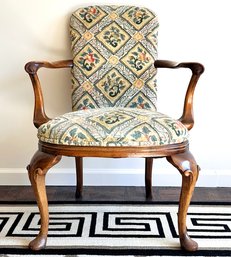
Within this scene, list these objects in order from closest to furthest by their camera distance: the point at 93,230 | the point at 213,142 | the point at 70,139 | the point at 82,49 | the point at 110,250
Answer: the point at 70,139
the point at 110,250
the point at 93,230
the point at 82,49
the point at 213,142

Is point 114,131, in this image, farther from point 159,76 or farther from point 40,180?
point 159,76

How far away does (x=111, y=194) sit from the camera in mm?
1735

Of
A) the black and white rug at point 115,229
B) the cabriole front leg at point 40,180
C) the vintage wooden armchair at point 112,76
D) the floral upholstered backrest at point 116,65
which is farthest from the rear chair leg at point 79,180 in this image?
the cabriole front leg at point 40,180

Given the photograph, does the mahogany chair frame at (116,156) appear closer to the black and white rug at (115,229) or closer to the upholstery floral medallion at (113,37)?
the black and white rug at (115,229)

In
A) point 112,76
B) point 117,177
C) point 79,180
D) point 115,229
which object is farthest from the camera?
point 117,177

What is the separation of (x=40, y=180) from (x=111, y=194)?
0.62 metres

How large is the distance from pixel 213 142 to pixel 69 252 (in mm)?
964

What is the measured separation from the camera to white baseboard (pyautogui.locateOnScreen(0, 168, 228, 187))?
1.83 metres

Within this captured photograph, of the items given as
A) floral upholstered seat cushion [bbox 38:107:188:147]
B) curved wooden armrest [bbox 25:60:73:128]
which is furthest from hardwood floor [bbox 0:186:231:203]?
floral upholstered seat cushion [bbox 38:107:188:147]

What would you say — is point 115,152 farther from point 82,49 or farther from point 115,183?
point 115,183

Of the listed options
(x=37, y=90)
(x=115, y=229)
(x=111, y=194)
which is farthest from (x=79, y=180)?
(x=37, y=90)

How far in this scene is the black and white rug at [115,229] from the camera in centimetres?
121

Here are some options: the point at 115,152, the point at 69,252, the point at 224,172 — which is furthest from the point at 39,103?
the point at 224,172

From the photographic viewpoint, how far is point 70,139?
43.4 inches
